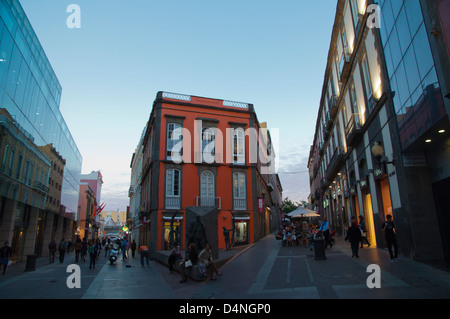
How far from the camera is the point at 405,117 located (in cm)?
1048

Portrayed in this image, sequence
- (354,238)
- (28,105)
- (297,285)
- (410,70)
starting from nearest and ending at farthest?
1. (297,285)
2. (410,70)
3. (354,238)
4. (28,105)

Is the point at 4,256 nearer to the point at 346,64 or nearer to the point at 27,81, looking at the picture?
the point at 27,81

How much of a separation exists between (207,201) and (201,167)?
2961 mm

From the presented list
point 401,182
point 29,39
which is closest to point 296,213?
point 401,182

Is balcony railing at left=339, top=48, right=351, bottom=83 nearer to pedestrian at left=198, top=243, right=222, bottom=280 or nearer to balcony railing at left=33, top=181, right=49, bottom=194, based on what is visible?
pedestrian at left=198, top=243, right=222, bottom=280

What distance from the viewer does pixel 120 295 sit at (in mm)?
8188

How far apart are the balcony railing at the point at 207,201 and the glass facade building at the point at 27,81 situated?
13.5 metres

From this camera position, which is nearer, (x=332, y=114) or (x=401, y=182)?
(x=401, y=182)

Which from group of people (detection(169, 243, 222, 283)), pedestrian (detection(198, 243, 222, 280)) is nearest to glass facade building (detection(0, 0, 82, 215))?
group of people (detection(169, 243, 222, 283))

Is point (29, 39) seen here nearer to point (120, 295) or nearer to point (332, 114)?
point (120, 295)

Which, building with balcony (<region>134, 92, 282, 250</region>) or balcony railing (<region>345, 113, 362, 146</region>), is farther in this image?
building with balcony (<region>134, 92, 282, 250</region>)

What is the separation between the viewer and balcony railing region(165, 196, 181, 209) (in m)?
24.2

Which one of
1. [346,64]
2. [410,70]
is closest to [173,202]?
[346,64]
